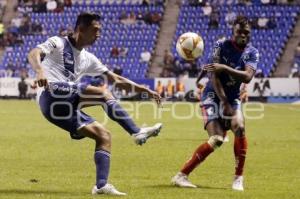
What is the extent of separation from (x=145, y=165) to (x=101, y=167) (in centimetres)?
444

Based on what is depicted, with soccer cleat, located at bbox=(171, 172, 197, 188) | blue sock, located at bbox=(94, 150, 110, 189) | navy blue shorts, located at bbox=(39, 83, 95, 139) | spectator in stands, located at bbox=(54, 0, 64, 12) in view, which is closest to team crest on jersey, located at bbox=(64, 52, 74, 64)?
navy blue shorts, located at bbox=(39, 83, 95, 139)

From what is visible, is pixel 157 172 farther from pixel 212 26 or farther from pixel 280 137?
pixel 212 26

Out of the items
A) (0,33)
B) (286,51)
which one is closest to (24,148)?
(286,51)

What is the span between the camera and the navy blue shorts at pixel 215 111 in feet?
37.0

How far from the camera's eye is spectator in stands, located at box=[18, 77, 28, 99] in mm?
48344

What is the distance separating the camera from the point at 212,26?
5203cm

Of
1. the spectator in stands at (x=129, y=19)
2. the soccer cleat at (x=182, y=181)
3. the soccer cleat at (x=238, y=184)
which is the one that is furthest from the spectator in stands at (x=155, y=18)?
the soccer cleat at (x=238, y=184)

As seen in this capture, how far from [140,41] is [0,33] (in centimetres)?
959

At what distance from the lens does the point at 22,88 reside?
49.0 m

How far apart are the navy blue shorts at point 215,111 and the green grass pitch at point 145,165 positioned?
2.97 ft

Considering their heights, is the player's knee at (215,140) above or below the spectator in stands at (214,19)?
above

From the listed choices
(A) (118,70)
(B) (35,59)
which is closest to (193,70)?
(A) (118,70)

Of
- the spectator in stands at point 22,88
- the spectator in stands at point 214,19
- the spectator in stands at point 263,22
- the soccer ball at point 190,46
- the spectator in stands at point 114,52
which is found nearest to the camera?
the soccer ball at point 190,46

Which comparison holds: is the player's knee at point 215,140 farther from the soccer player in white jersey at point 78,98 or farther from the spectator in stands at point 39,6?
the spectator in stands at point 39,6
